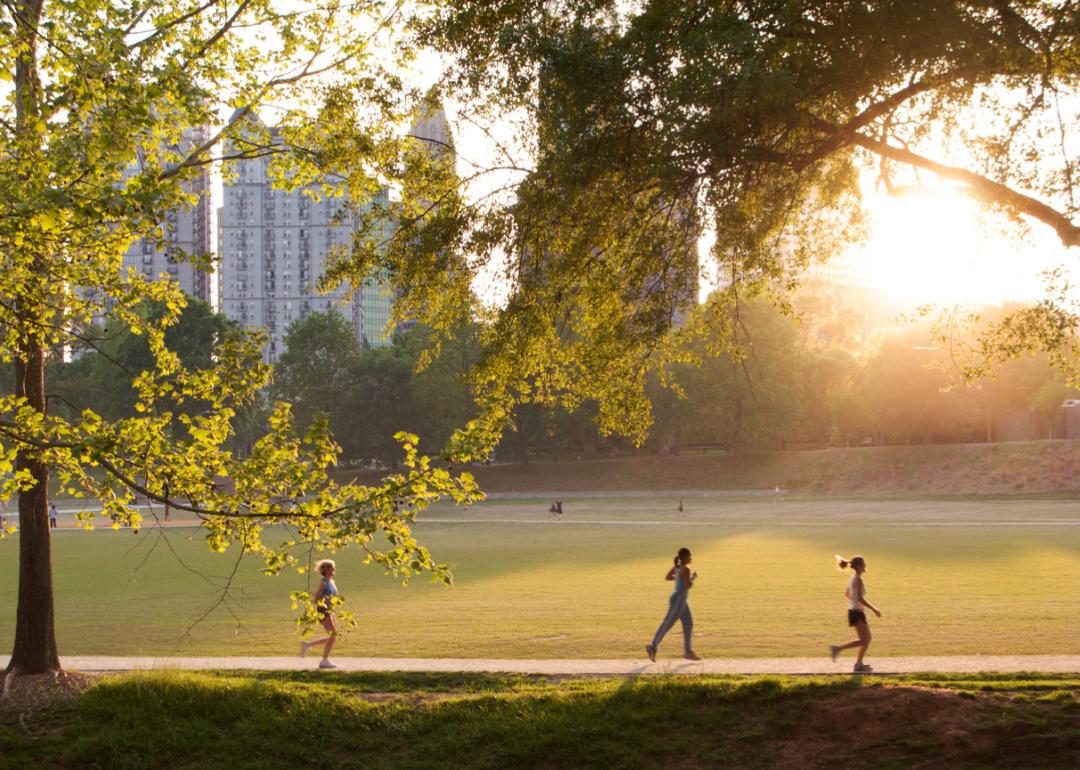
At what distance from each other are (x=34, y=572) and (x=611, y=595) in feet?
47.8

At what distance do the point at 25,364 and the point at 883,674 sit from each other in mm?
11446

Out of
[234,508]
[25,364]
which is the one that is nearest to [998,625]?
[234,508]

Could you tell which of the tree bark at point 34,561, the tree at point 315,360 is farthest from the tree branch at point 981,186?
the tree at point 315,360

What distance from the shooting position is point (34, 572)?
1462 centimetres

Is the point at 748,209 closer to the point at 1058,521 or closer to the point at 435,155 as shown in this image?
the point at 435,155

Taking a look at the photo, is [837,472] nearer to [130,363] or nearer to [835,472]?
[835,472]

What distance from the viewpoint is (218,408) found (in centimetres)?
1214

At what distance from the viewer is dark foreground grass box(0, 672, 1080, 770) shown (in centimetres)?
1105

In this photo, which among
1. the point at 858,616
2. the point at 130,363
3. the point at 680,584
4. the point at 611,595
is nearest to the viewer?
the point at 858,616

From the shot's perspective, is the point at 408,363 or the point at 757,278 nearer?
the point at 757,278

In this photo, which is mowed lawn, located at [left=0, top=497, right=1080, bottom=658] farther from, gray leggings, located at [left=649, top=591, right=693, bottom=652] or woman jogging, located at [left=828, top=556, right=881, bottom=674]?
woman jogging, located at [left=828, top=556, right=881, bottom=674]

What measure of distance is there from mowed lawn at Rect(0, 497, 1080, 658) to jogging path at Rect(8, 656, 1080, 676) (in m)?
1.15

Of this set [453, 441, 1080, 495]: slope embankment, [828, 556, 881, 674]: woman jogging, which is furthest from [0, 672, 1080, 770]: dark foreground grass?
[453, 441, 1080, 495]: slope embankment

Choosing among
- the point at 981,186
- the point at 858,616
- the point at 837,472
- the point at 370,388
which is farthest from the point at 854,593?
the point at 370,388
